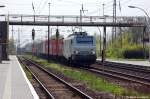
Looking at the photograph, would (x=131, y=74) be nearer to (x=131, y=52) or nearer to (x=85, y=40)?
(x=85, y=40)

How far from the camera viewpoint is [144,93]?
21.1 meters

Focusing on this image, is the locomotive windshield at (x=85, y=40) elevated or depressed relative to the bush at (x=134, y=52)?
elevated

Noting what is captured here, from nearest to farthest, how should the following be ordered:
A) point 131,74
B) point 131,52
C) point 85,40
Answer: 1. point 131,74
2. point 85,40
3. point 131,52

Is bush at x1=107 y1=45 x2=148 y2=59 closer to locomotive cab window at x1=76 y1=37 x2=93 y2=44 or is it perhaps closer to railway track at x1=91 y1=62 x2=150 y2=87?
locomotive cab window at x1=76 y1=37 x2=93 y2=44

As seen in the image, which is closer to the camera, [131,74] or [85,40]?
[131,74]

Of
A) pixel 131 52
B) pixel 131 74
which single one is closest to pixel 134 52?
pixel 131 52

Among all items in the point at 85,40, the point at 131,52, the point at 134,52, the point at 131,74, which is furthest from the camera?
the point at 131,52

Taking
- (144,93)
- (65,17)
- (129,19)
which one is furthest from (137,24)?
(144,93)

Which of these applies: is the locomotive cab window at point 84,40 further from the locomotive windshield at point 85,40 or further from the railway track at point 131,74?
the railway track at point 131,74

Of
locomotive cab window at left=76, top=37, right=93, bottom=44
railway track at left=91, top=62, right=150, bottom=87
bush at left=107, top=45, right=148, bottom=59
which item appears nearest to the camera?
railway track at left=91, top=62, right=150, bottom=87

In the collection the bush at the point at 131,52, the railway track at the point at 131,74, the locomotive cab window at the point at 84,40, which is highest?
the locomotive cab window at the point at 84,40

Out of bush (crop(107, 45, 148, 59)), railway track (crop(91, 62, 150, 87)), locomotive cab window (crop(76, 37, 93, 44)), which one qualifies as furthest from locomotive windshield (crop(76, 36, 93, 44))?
bush (crop(107, 45, 148, 59))

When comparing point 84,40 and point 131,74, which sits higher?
point 84,40

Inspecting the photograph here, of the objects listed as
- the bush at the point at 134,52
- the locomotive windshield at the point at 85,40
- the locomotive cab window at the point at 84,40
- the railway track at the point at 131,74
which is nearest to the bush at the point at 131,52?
the bush at the point at 134,52
